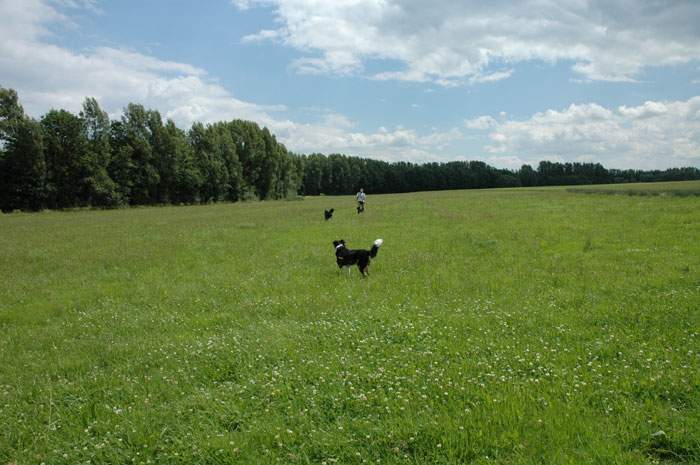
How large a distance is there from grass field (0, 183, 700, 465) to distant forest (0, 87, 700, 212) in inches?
2494

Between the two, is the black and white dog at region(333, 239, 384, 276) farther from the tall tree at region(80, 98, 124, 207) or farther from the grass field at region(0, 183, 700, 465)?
the tall tree at region(80, 98, 124, 207)

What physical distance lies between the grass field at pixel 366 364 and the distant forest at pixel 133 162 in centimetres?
6336

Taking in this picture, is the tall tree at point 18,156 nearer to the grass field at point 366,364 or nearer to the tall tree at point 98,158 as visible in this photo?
the tall tree at point 98,158

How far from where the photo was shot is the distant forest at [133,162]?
64.5 m

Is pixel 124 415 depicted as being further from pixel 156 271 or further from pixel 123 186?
pixel 123 186

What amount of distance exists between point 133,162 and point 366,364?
3244 inches

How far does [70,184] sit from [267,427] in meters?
78.8

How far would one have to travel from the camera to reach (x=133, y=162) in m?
77.4

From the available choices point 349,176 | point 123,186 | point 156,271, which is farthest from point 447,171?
point 156,271

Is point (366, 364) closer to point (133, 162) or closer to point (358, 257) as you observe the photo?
point (358, 257)

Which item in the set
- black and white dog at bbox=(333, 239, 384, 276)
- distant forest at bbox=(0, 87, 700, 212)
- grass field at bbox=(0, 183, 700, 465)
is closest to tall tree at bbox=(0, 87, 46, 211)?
distant forest at bbox=(0, 87, 700, 212)

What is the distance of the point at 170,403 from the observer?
20.9 ft

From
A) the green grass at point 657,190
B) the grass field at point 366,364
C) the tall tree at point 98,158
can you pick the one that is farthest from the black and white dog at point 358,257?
the tall tree at point 98,158

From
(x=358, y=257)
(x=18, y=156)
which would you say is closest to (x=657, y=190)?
(x=358, y=257)
